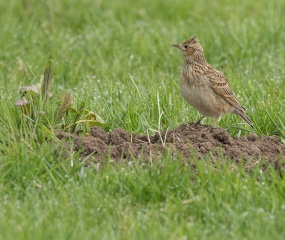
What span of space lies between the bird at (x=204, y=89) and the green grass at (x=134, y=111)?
0.15 meters

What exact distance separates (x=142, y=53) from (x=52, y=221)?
560cm

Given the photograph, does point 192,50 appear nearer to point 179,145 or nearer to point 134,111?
point 134,111

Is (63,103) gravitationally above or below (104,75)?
above

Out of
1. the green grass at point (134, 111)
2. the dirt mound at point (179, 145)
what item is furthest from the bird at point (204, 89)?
the dirt mound at point (179, 145)

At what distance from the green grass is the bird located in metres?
0.15

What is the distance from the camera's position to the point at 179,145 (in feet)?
21.4

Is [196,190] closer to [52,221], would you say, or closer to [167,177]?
[167,177]

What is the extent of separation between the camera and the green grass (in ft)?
17.4

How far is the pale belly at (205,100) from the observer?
7559 mm

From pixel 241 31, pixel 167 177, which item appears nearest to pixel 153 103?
pixel 167 177

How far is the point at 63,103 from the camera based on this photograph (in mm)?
6883

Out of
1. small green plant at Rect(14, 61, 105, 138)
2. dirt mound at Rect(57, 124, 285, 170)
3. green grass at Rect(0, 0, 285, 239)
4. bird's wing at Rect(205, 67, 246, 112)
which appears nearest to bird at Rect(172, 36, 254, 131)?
bird's wing at Rect(205, 67, 246, 112)

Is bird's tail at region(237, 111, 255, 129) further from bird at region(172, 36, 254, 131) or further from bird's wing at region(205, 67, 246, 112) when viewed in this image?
bird's wing at region(205, 67, 246, 112)

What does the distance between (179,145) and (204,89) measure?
133 centimetres
